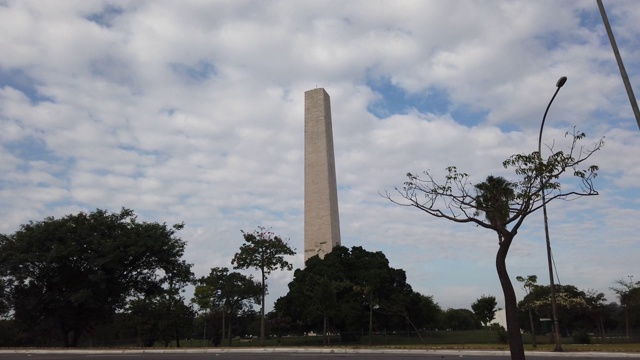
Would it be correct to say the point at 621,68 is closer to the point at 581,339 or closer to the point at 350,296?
the point at 581,339

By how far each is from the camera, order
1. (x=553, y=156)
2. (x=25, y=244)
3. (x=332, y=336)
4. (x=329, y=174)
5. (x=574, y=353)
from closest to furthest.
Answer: (x=553, y=156)
(x=574, y=353)
(x=25, y=244)
(x=332, y=336)
(x=329, y=174)

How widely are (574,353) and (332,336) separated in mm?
28020

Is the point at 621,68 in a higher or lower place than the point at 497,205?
higher

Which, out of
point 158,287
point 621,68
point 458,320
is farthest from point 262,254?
point 458,320

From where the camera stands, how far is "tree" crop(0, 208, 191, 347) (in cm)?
3891

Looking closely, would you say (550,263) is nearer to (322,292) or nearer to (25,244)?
(322,292)

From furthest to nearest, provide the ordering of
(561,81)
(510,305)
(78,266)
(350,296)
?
(350,296)
(78,266)
(561,81)
(510,305)

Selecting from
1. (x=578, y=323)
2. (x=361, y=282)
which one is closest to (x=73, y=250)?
(x=361, y=282)

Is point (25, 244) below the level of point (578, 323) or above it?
above

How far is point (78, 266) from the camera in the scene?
40125mm

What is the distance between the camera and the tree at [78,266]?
38.9 meters

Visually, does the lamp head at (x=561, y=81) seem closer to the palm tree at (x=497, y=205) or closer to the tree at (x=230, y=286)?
the palm tree at (x=497, y=205)

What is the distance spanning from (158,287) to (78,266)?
20.7 ft

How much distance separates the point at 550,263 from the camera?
85.5ft
